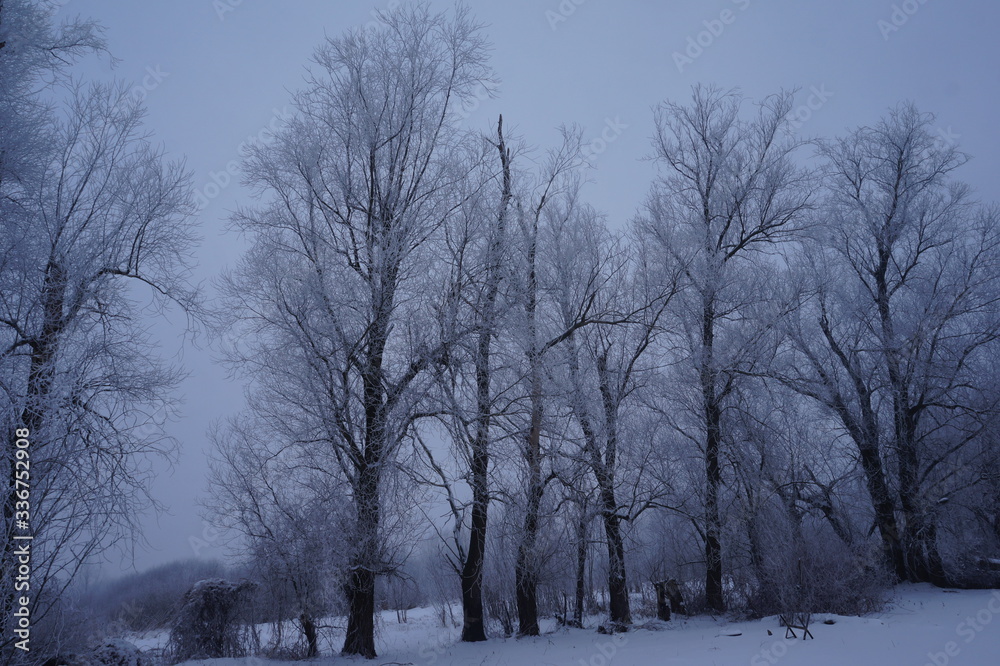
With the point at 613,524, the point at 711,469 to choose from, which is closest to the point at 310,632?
the point at 613,524

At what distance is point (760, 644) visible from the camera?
903cm

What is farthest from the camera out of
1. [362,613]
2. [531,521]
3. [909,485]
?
[909,485]

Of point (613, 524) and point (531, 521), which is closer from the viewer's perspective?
point (531, 521)

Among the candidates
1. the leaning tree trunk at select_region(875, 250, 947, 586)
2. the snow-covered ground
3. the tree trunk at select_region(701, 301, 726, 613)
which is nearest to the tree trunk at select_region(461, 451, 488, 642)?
the snow-covered ground

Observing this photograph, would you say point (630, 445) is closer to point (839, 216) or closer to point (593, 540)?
point (593, 540)

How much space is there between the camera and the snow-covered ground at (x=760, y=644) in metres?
7.77

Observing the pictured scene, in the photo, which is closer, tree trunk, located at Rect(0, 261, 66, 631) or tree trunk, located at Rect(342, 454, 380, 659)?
tree trunk, located at Rect(0, 261, 66, 631)

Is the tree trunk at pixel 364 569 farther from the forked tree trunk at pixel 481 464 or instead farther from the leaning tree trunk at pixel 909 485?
the leaning tree trunk at pixel 909 485

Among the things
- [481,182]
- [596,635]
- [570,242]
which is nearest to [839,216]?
[570,242]

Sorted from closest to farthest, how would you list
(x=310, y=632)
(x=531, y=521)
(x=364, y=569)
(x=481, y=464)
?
(x=364, y=569) → (x=481, y=464) → (x=310, y=632) → (x=531, y=521)

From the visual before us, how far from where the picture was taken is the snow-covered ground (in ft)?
25.5

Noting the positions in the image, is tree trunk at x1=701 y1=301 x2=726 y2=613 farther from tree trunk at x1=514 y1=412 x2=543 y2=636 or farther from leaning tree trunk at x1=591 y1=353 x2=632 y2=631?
tree trunk at x1=514 y1=412 x2=543 y2=636

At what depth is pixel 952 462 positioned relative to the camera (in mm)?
16688

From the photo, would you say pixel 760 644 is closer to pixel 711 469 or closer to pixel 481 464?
pixel 481 464
